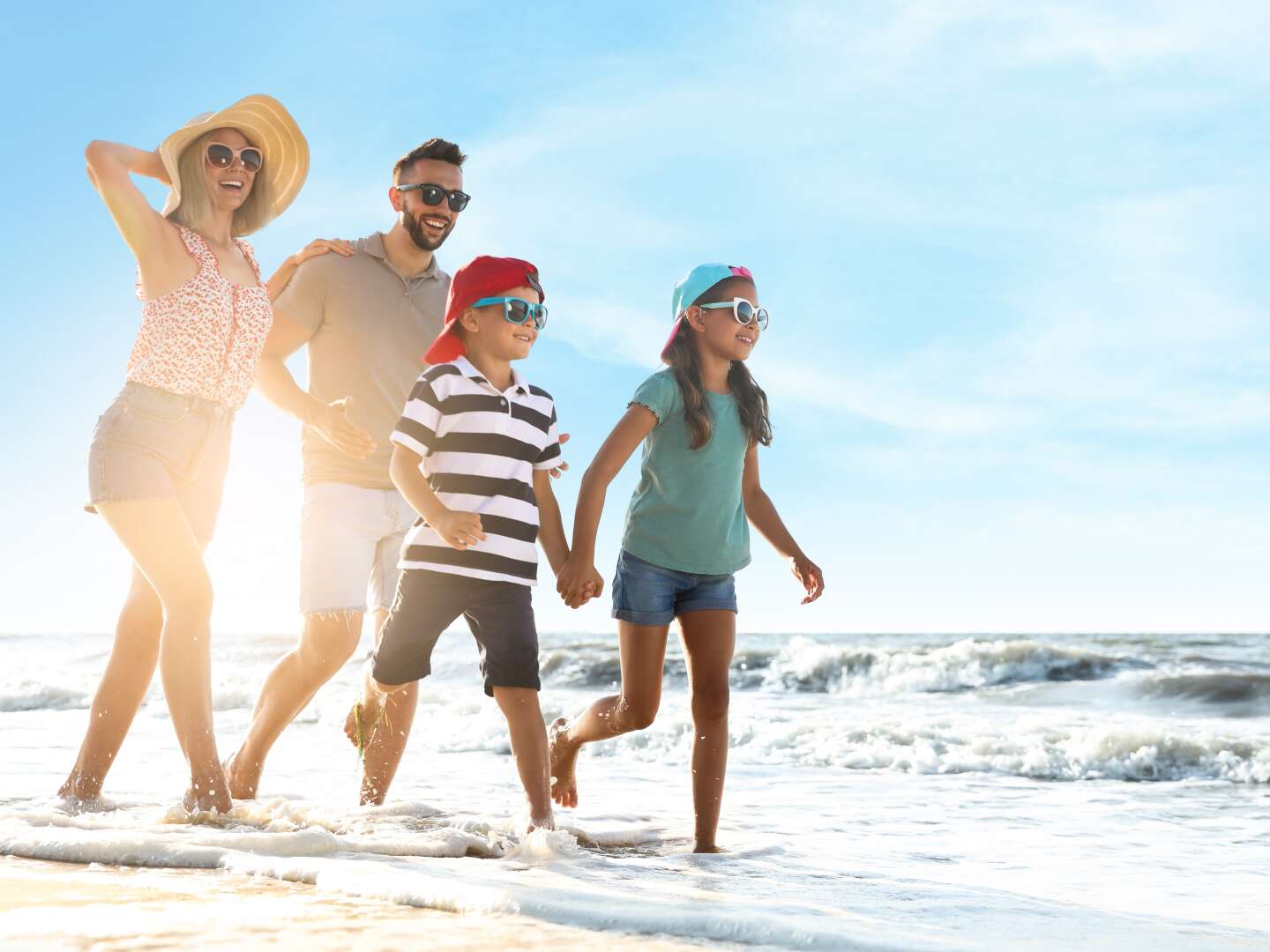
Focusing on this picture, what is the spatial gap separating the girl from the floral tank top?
4.19 feet

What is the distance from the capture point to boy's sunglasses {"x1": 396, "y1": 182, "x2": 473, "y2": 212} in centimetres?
423

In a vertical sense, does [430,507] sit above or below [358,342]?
below

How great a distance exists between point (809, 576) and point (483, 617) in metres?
1.35

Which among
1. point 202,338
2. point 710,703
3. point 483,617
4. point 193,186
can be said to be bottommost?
point 710,703

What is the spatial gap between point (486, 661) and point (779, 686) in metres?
13.5

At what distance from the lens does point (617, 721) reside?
415 centimetres

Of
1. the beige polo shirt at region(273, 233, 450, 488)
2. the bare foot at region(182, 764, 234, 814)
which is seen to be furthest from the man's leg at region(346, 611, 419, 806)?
the beige polo shirt at region(273, 233, 450, 488)

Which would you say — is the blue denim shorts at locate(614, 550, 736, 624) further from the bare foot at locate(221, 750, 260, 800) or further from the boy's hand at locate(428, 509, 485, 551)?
the bare foot at locate(221, 750, 260, 800)

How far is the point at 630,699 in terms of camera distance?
4098mm

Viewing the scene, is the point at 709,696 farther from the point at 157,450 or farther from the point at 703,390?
the point at 157,450

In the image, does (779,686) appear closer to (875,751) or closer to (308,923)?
(875,751)

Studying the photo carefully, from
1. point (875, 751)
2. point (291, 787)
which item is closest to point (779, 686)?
point (875, 751)

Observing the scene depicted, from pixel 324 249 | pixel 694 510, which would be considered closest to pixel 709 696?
pixel 694 510

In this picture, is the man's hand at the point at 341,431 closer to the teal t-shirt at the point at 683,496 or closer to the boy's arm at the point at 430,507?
the boy's arm at the point at 430,507
